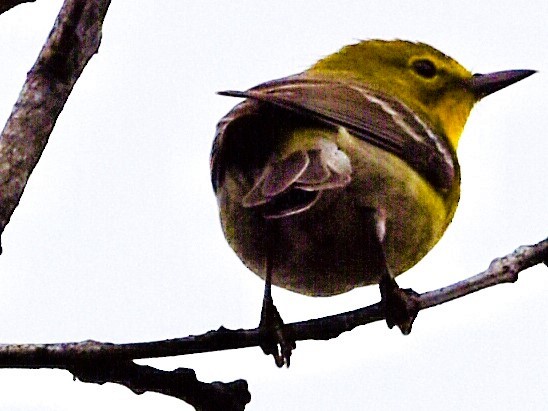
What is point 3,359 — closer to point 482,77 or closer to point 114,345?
point 114,345

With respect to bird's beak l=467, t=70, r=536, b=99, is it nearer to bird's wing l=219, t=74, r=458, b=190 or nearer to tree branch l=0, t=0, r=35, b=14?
bird's wing l=219, t=74, r=458, b=190

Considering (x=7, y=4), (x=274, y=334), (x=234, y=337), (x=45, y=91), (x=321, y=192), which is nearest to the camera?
(x=7, y=4)

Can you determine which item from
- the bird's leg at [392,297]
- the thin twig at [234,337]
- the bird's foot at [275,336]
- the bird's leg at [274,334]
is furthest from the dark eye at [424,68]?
the thin twig at [234,337]

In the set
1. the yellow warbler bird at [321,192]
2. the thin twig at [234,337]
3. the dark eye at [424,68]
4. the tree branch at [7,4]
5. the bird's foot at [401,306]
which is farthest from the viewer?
the dark eye at [424,68]

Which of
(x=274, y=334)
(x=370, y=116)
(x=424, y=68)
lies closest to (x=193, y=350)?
(x=274, y=334)

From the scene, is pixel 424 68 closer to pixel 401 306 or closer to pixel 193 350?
pixel 401 306

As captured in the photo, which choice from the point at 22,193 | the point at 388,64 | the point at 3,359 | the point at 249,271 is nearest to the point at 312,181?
the point at 249,271

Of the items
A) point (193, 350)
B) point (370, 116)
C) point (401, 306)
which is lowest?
point (193, 350)

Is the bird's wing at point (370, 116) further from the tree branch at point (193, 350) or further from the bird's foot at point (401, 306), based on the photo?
the tree branch at point (193, 350)

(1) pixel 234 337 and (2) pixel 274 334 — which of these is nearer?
(1) pixel 234 337
